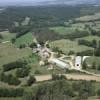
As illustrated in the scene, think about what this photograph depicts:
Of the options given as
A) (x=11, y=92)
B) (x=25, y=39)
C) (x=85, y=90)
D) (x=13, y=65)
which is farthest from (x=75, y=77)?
(x=25, y=39)

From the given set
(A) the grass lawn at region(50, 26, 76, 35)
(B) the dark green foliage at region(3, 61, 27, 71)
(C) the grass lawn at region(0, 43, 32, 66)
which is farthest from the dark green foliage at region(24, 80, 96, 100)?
(A) the grass lawn at region(50, 26, 76, 35)

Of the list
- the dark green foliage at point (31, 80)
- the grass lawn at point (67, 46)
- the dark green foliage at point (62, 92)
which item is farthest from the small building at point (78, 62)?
the dark green foliage at point (62, 92)

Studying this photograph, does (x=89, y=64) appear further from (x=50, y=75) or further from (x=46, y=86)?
(x=46, y=86)

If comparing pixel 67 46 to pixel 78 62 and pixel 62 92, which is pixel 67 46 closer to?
pixel 78 62

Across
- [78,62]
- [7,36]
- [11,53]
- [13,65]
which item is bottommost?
[7,36]

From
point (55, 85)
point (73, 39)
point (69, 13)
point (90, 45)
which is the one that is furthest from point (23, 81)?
point (69, 13)

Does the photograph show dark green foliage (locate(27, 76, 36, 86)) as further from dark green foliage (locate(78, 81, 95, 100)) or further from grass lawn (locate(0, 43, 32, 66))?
grass lawn (locate(0, 43, 32, 66))

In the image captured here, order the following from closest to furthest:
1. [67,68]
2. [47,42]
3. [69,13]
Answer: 1. [67,68]
2. [47,42]
3. [69,13]

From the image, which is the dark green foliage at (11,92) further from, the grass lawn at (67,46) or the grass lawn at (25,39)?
the grass lawn at (25,39)
